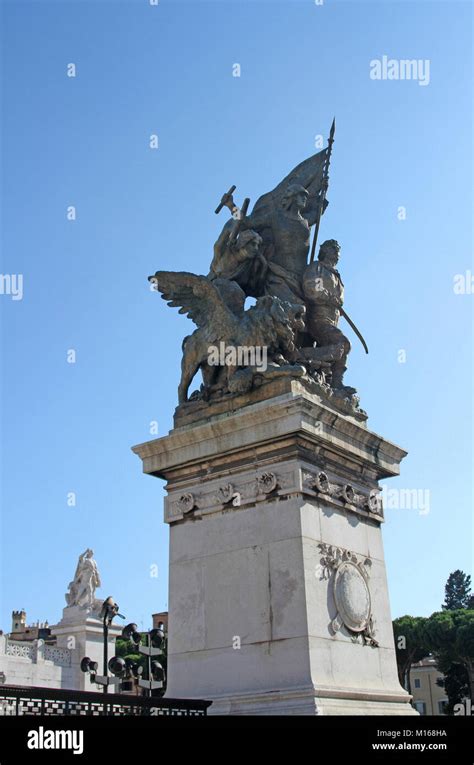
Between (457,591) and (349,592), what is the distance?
82.2 m

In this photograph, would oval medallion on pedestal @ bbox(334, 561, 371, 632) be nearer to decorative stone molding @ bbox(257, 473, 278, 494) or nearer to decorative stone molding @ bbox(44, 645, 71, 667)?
decorative stone molding @ bbox(257, 473, 278, 494)

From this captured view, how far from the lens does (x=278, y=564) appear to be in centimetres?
895

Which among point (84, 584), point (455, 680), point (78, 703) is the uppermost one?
point (84, 584)

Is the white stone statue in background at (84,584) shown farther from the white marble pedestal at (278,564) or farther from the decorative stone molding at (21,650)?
the white marble pedestal at (278,564)

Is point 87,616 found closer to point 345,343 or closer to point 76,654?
point 76,654

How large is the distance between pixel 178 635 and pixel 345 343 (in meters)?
4.24

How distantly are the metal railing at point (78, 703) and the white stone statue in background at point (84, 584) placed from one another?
33.5 m

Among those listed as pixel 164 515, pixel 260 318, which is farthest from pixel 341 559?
pixel 260 318

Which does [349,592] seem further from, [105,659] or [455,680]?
[455,680]

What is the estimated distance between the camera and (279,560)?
8.96 meters

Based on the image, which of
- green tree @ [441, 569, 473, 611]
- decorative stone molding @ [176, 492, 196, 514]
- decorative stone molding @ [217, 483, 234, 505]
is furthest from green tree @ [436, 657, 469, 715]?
decorative stone molding @ [217, 483, 234, 505]

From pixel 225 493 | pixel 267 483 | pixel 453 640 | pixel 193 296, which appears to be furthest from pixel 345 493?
pixel 453 640
